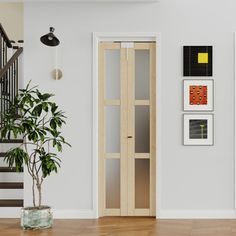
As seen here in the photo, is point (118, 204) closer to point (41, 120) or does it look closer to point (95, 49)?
point (41, 120)

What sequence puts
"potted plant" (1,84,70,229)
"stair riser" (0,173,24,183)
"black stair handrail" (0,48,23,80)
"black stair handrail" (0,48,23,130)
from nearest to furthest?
"potted plant" (1,84,70,229) → "stair riser" (0,173,24,183) → "black stair handrail" (0,48,23,80) → "black stair handrail" (0,48,23,130)

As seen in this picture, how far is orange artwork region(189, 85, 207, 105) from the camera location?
758 centimetres

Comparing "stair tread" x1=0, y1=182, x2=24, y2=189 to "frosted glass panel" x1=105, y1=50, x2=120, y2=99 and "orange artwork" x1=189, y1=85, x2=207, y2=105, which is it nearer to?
"frosted glass panel" x1=105, y1=50, x2=120, y2=99

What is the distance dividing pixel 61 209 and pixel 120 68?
6.36 feet

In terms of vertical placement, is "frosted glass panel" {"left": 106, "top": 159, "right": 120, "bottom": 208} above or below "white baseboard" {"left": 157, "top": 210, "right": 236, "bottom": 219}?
above

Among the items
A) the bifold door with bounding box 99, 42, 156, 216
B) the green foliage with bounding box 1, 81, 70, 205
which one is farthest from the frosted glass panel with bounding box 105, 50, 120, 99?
the green foliage with bounding box 1, 81, 70, 205

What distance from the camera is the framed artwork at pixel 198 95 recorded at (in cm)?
759

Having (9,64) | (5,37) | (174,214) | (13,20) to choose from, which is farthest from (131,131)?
(13,20)

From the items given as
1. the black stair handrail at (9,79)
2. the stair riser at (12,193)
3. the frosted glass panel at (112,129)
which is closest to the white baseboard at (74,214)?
the stair riser at (12,193)

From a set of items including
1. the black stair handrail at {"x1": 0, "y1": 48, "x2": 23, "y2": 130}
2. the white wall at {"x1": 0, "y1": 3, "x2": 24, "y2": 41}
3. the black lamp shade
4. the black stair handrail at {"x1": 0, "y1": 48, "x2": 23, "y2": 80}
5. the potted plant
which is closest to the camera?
the potted plant

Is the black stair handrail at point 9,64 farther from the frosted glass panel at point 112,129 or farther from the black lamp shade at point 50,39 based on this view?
the frosted glass panel at point 112,129

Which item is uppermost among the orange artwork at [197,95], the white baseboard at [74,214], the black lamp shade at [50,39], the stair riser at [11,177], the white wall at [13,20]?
the white wall at [13,20]

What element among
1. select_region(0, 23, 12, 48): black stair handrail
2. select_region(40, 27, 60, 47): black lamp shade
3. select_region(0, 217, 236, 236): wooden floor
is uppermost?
select_region(0, 23, 12, 48): black stair handrail

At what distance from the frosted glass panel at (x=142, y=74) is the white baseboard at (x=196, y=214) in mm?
1481
